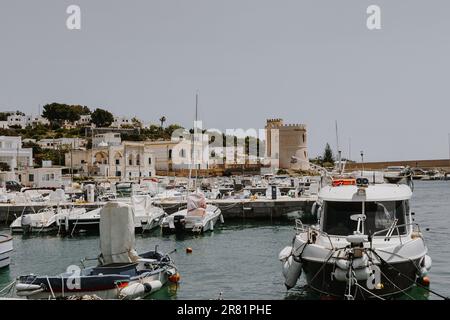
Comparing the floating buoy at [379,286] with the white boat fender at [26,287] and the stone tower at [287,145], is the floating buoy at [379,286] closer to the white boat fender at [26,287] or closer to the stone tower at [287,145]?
the white boat fender at [26,287]

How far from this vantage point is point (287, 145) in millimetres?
101750

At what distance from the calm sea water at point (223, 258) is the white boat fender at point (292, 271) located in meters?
0.52

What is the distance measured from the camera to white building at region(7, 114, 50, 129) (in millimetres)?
113750

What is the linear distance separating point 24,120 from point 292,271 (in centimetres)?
11375

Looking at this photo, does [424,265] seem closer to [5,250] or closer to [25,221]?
[5,250]

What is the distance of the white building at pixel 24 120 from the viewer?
373 feet

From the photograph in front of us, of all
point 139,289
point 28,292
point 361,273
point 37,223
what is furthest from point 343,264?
point 37,223

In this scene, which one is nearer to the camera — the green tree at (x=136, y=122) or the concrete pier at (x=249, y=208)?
the concrete pier at (x=249, y=208)

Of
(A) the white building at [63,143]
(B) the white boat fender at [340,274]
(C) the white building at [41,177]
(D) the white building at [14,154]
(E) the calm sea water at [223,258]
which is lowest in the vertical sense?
(E) the calm sea water at [223,258]

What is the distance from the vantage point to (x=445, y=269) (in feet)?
56.0

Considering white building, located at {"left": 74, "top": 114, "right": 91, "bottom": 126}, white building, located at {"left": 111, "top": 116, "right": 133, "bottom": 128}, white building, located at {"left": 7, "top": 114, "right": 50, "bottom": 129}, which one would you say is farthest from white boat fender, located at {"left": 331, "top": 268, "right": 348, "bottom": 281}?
white building, located at {"left": 111, "top": 116, "right": 133, "bottom": 128}

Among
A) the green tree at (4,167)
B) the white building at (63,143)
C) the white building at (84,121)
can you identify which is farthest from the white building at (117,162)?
the white building at (84,121)
